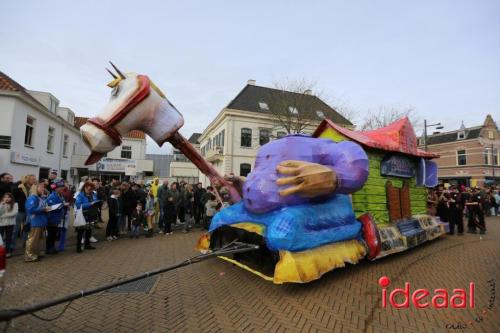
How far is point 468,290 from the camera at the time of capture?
4703 mm

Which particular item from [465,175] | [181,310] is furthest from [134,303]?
[465,175]

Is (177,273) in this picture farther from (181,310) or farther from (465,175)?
(465,175)

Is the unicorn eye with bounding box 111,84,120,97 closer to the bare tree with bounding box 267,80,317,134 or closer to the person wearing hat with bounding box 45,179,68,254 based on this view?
the person wearing hat with bounding box 45,179,68,254

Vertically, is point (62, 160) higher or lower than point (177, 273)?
higher

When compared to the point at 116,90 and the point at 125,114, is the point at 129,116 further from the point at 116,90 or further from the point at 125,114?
the point at 116,90

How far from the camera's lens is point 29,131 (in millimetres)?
16672

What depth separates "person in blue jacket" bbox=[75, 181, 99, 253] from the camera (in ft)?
22.7

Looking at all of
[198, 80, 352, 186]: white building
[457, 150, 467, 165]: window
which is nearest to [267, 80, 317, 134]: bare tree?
[198, 80, 352, 186]: white building

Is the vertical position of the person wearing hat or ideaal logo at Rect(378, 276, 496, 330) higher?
the person wearing hat

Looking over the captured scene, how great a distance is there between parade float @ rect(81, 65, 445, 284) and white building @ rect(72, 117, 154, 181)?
81.2 feet

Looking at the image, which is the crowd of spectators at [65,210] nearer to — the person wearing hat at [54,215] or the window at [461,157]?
the person wearing hat at [54,215]

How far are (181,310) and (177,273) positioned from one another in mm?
1692

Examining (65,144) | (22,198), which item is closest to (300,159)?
(22,198)

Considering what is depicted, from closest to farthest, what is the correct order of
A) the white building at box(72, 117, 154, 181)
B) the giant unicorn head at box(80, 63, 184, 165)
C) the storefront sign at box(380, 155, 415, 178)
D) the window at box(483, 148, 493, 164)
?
1. the giant unicorn head at box(80, 63, 184, 165)
2. the storefront sign at box(380, 155, 415, 178)
3. the white building at box(72, 117, 154, 181)
4. the window at box(483, 148, 493, 164)
